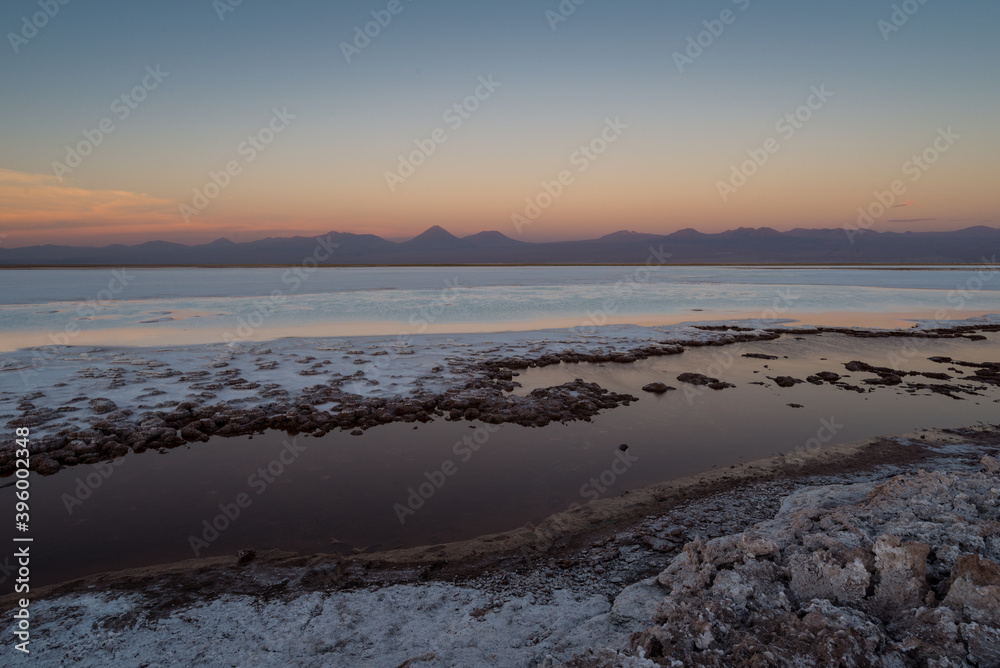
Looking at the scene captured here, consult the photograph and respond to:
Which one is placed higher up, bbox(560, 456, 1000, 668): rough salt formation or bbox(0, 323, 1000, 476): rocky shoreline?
bbox(560, 456, 1000, 668): rough salt formation

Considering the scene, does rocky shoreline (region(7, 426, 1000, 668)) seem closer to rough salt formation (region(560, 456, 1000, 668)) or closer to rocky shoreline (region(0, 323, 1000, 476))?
rough salt formation (region(560, 456, 1000, 668))

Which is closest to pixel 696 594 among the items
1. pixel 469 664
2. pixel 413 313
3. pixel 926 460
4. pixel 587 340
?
pixel 469 664

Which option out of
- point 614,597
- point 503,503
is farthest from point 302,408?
point 614,597

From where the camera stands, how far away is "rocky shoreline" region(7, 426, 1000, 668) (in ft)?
9.97

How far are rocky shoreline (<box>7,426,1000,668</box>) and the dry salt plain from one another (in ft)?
0.06

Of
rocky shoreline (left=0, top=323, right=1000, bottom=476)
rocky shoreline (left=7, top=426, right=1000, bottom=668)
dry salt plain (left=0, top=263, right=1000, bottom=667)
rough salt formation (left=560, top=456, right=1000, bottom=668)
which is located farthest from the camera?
rocky shoreline (left=0, top=323, right=1000, bottom=476)

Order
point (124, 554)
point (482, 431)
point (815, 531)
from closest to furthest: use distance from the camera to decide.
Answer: point (815, 531) → point (124, 554) → point (482, 431)

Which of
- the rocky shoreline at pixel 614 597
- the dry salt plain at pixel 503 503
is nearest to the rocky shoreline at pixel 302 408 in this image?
the dry salt plain at pixel 503 503

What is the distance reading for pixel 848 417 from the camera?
985cm

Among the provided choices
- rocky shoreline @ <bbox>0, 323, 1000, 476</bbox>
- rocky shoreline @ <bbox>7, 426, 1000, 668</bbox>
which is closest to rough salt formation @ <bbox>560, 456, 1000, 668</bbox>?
rocky shoreline @ <bbox>7, 426, 1000, 668</bbox>

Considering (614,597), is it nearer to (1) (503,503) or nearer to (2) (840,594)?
(2) (840,594)

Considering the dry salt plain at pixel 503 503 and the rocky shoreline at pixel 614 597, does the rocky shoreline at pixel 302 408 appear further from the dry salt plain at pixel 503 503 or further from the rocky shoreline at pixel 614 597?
the rocky shoreline at pixel 614 597

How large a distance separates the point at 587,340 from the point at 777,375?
5982mm

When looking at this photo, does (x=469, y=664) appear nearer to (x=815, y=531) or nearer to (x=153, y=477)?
(x=815, y=531)
